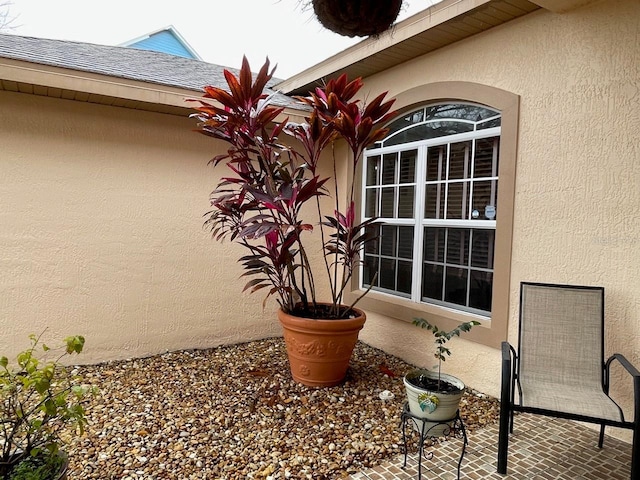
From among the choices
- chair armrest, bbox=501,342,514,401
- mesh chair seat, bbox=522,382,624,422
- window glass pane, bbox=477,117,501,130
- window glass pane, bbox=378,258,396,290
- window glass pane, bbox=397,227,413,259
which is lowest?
mesh chair seat, bbox=522,382,624,422

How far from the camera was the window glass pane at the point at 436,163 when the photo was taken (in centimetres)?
355

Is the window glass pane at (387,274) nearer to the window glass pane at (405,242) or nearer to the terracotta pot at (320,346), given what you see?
the window glass pane at (405,242)

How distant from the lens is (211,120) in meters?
3.05

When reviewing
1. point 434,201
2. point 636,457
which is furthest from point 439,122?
point 636,457

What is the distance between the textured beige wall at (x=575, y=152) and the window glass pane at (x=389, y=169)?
3.53ft

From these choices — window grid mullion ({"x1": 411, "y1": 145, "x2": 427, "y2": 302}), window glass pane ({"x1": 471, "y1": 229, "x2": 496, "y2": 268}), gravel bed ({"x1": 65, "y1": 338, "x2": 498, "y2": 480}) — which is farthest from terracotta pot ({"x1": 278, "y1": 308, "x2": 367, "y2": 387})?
window glass pane ({"x1": 471, "y1": 229, "x2": 496, "y2": 268})

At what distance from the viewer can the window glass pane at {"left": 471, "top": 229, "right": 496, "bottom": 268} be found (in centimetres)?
321

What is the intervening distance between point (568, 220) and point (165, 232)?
3.39 metres

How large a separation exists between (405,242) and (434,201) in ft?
1.71

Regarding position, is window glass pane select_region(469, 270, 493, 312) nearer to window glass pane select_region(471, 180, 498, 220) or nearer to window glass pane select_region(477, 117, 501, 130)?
window glass pane select_region(471, 180, 498, 220)

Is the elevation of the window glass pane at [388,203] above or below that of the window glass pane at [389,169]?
below

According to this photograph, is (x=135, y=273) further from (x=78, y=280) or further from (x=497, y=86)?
(x=497, y=86)

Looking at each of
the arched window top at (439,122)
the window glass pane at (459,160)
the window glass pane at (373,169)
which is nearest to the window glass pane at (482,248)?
the window glass pane at (459,160)

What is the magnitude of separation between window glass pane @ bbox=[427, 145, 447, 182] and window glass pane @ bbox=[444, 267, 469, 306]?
0.83m
